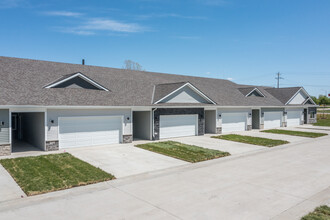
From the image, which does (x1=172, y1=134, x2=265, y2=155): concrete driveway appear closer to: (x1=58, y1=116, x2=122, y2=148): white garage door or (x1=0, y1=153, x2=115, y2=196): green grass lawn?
(x1=58, y1=116, x2=122, y2=148): white garage door

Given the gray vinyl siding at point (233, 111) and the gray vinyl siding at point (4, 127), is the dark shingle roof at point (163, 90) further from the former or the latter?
the gray vinyl siding at point (4, 127)

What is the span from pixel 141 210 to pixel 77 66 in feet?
54.6

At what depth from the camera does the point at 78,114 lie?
1464 cm

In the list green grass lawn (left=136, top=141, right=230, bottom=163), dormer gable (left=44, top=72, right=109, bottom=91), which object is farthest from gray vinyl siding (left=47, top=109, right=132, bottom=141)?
dormer gable (left=44, top=72, right=109, bottom=91)

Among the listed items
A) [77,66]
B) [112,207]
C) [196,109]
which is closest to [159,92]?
[196,109]

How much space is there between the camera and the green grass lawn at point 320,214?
603 centimetres

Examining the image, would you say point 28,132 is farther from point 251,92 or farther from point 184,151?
point 251,92

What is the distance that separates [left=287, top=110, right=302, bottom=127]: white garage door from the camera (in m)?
30.3

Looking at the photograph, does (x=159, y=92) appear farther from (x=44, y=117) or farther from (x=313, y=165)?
(x=313, y=165)

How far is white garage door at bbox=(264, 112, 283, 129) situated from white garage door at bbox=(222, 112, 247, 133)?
3873 mm

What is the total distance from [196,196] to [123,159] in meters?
5.47

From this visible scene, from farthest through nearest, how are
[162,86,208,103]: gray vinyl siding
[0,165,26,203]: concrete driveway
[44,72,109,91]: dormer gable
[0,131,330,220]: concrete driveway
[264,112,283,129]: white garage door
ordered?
[264,112,283,129]: white garage door, [162,86,208,103]: gray vinyl siding, [44,72,109,91]: dormer gable, [0,165,26,203]: concrete driveway, [0,131,330,220]: concrete driveway

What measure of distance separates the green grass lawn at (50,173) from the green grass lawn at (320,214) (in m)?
6.25

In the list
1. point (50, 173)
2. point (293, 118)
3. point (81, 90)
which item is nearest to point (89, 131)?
point (81, 90)
